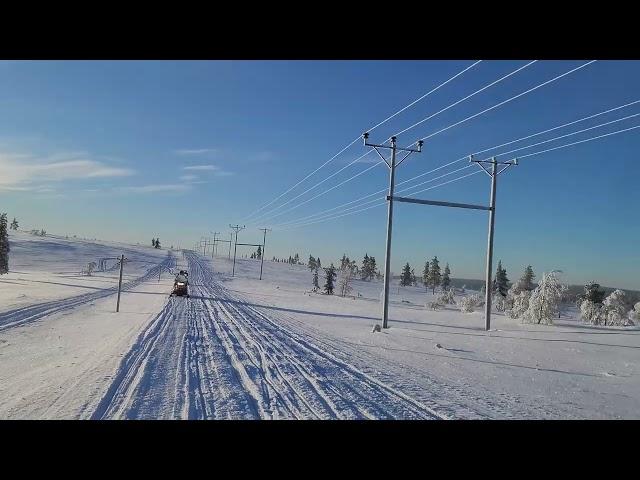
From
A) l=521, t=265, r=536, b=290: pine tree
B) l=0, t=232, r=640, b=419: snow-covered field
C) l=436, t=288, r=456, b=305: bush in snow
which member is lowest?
l=436, t=288, r=456, b=305: bush in snow

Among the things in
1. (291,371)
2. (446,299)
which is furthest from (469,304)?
(291,371)

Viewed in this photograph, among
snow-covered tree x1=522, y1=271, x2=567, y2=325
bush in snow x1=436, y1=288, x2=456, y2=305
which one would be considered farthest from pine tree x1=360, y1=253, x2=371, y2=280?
snow-covered tree x1=522, y1=271, x2=567, y2=325

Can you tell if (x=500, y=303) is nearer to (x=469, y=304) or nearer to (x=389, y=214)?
(x=469, y=304)

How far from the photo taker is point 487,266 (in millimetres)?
23734

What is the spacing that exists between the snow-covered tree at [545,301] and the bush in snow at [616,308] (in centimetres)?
680

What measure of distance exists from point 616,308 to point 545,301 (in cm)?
1009

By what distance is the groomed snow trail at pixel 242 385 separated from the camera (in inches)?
239

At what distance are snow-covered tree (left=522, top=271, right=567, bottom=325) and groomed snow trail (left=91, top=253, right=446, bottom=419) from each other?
68.9ft

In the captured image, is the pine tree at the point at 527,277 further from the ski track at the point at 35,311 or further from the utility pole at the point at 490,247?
the ski track at the point at 35,311

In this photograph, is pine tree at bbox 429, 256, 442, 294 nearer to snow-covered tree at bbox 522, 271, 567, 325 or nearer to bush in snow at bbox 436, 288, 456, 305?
bush in snow at bbox 436, 288, 456, 305

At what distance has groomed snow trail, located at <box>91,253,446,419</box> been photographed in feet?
20.0

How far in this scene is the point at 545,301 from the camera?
29.6 metres
